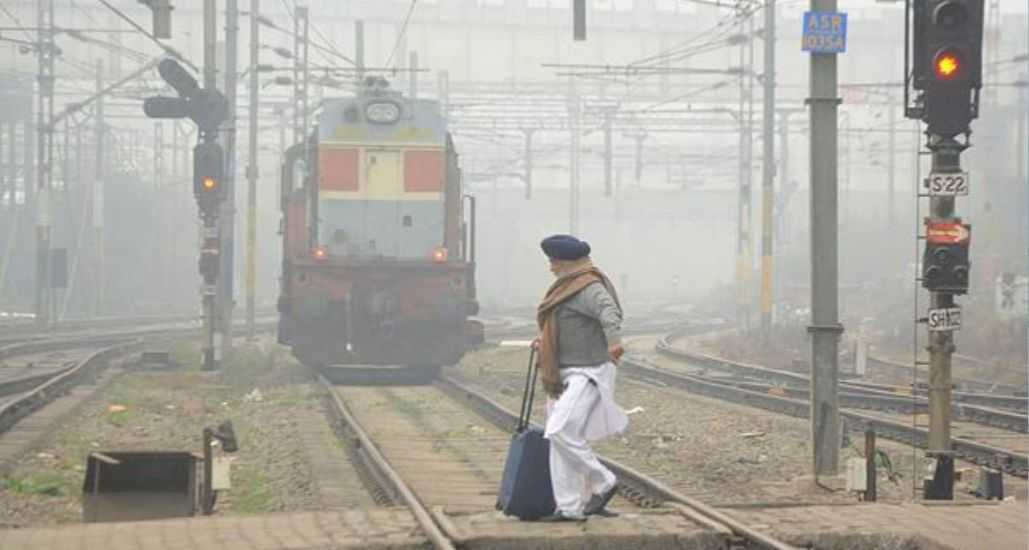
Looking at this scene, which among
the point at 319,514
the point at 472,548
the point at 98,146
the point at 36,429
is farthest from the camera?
the point at 98,146

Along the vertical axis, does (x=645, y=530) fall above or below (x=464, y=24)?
below

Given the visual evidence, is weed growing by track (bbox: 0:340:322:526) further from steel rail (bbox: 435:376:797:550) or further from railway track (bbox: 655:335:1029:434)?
railway track (bbox: 655:335:1029:434)

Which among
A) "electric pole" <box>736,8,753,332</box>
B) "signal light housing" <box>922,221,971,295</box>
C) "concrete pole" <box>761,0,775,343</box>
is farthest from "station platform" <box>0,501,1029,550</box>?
"electric pole" <box>736,8,753,332</box>

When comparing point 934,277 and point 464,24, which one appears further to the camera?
point 464,24

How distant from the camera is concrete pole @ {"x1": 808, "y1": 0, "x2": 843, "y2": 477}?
12898 mm

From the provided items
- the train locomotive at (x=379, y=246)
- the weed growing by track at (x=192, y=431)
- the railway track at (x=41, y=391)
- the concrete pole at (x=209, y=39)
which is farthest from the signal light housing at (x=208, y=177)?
the railway track at (x=41, y=391)

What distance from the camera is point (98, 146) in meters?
54.0

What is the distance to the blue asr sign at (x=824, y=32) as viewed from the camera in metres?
12.7

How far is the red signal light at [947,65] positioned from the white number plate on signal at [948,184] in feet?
2.31

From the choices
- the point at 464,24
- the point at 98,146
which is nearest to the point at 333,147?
the point at 98,146

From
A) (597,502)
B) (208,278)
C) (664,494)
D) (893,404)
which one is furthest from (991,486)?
(208,278)

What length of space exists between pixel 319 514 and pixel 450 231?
1562 centimetres

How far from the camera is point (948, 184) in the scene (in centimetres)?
1167

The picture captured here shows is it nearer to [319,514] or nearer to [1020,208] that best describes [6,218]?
[1020,208]
